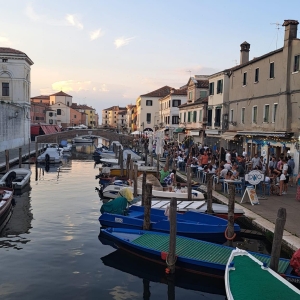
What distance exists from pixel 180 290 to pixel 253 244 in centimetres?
400

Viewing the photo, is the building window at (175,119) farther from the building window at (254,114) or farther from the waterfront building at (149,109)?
the building window at (254,114)

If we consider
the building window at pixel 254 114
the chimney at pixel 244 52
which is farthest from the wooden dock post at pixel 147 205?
the chimney at pixel 244 52

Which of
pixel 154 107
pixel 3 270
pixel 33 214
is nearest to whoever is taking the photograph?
pixel 3 270

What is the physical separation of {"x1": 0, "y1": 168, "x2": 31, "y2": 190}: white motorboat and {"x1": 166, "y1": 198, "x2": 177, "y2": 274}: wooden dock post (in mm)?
13961

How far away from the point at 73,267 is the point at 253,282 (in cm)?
536

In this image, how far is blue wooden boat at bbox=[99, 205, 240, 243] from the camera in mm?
12344

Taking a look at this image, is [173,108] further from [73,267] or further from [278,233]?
[278,233]

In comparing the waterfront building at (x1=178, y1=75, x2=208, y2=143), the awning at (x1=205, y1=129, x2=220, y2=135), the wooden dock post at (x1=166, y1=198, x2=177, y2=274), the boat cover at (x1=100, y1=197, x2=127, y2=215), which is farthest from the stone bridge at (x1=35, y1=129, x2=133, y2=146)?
the wooden dock post at (x1=166, y1=198, x2=177, y2=274)

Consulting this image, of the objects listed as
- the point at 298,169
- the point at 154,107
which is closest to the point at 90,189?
the point at 298,169

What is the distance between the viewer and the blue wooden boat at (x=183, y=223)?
40.5 ft

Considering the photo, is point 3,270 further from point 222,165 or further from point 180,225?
point 222,165

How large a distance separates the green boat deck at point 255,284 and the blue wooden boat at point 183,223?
3143 millimetres

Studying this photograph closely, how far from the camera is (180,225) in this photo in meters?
12.7

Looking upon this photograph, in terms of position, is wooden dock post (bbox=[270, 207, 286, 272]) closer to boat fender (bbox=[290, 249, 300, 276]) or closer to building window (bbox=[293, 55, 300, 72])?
boat fender (bbox=[290, 249, 300, 276])
